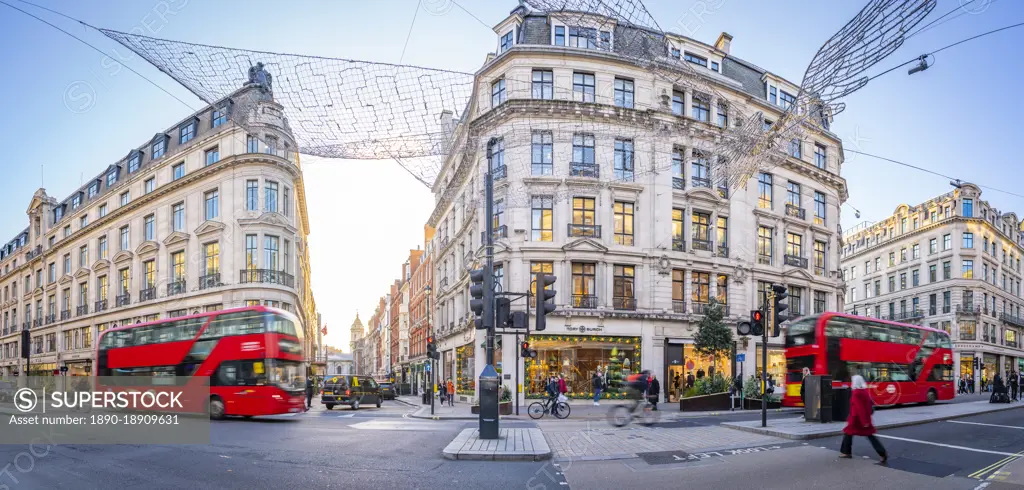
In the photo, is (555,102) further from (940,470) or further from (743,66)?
(940,470)

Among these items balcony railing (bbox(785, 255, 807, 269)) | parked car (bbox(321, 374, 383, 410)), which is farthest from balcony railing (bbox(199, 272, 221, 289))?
balcony railing (bbox(785, 255, 807, 269))

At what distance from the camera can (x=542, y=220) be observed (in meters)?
33.9

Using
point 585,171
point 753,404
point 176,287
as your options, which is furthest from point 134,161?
point 753,404

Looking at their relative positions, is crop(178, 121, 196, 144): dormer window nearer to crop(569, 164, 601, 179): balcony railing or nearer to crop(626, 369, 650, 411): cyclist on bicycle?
crop(569, 164, 601, 179): balcony railing

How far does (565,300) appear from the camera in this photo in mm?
33531

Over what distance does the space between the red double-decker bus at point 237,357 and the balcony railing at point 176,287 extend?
21.1 meters

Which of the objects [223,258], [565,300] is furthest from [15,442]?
[223,258]

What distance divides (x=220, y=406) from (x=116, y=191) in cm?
3739

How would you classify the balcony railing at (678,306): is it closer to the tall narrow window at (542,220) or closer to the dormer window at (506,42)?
the tall narrow window at (542,220)

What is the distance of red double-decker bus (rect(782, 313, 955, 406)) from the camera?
24703 millimetres

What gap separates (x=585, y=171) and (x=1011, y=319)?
197 ft

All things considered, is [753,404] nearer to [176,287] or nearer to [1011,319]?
[176,287]

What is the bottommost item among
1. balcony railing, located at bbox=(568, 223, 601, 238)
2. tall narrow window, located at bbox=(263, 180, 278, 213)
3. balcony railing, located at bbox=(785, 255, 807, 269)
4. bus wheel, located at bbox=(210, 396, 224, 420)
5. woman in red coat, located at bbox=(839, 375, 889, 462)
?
bus wheel, located at bbox=(210, 396, 224, 420)

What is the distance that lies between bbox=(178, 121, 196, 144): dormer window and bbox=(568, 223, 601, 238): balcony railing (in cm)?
2857
